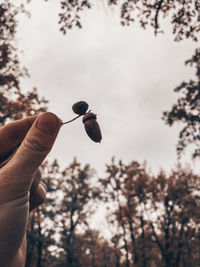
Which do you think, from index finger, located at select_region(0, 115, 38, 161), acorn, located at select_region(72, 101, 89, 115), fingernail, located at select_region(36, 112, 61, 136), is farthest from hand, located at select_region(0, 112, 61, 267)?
index finger, located at select_region(0, 115, 38, 161)

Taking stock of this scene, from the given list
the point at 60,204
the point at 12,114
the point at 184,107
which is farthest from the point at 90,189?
the point at 184,107

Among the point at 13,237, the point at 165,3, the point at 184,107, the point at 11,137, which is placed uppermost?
the point at 184,107

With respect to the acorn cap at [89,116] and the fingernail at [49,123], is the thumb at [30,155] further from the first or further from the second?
the acorn cap at [89,116]

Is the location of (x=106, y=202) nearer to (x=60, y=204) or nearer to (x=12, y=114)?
(x=60, y=204)

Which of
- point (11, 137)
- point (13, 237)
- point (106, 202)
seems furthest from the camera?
point (106, 202)

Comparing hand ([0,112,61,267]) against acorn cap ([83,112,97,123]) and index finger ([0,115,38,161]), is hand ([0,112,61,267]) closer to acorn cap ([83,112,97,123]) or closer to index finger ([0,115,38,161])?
acorn cap ([83,112,97,123])

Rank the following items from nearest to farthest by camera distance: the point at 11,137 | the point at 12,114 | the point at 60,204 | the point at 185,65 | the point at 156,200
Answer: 1. the point at 11,137
2. the point at 185,65
3. the point at 12,114
4. the point at 156,200
5. the point at 60,204

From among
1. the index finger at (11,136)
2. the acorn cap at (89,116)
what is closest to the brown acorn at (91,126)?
the acorn cap at (89,116)

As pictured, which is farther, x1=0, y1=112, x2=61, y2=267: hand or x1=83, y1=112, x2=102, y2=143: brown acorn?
x1=83, y1=112, x2=102, y2=143: brown acorn
